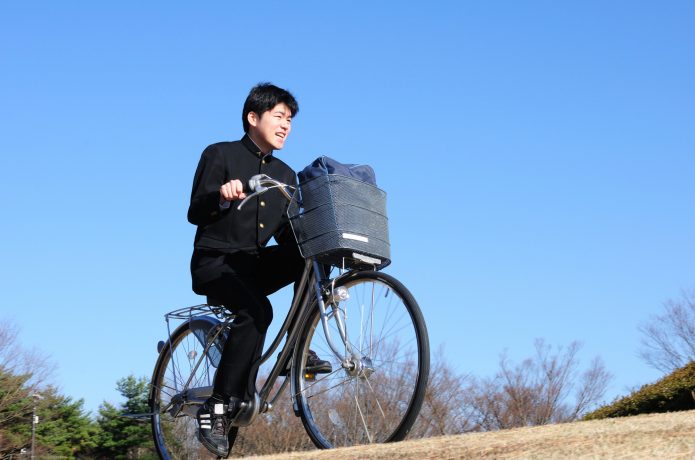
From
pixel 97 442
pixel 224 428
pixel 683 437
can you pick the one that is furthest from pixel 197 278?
pixel 97 442

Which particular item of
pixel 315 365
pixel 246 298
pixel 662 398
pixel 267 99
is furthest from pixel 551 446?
pixel 662 398

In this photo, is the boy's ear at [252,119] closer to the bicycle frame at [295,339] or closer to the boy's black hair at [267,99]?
the boy's black hair at [267,99]

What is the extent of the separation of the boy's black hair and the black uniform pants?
2.90ft

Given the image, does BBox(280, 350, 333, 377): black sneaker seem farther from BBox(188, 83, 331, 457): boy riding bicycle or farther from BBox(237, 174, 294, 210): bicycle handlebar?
BBox(237, 174, 294, 210): bicycle handlebar

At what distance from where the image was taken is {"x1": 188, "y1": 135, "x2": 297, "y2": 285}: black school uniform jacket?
5555mm

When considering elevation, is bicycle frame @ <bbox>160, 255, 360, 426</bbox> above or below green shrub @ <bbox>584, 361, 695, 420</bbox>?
above

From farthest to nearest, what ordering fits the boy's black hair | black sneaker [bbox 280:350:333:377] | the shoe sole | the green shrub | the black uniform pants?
the green shrub, the boy's black hair, the shoe sole, the black uniform pants, black sneaker [bbox 280:350:333:377]

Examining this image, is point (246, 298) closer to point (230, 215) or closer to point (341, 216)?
point (230, 215)

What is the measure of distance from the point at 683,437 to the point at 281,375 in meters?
2.35

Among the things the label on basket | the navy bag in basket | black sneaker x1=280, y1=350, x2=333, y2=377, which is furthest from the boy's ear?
black sneaker x1=280, y1=350, x2=333, y2=377

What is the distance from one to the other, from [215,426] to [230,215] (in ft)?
4.25

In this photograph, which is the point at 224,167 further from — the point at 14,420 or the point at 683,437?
the point at 14,420

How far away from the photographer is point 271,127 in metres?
5.72

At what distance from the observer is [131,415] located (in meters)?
6.57
